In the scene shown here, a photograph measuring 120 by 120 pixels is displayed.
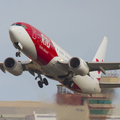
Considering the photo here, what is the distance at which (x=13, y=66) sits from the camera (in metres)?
38.4

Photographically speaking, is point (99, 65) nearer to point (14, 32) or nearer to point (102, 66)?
point (102, 66)

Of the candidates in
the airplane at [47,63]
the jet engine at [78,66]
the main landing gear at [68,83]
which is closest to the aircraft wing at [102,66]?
the airplane at [47,63]

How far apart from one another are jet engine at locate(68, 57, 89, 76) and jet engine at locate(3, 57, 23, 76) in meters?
6.35

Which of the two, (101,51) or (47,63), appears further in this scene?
(101,51)

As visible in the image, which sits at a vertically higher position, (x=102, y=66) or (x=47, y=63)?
(x=102, y=66)

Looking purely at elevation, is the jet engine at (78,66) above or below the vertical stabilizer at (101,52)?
below

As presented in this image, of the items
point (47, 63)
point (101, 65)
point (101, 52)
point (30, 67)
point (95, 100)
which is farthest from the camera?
point (95, 100)

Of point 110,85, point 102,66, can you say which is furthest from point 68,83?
point 110,85

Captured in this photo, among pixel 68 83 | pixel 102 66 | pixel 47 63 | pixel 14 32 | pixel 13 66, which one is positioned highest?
pixel 14 32

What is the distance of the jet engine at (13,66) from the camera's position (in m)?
38.3

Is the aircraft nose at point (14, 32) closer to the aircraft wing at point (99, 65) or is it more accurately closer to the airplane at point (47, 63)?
the airplane at point (47, 63)

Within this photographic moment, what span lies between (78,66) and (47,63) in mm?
3082

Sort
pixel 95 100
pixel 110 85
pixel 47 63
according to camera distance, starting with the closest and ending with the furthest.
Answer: pixel 47 63
pixel 110 85
pixel 95 100

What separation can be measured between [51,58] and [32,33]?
10.8ft
